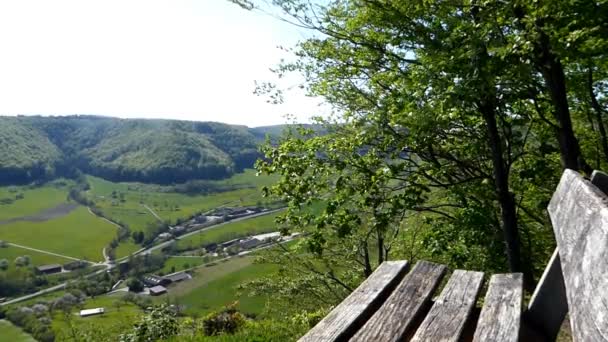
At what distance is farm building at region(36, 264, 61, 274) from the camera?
12750cm

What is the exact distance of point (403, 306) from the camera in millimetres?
2488

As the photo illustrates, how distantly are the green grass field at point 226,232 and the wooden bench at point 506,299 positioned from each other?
142036 millimetres

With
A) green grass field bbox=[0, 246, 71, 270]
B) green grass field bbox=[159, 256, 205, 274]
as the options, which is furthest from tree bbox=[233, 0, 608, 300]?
green grass field bbox=[0, 246, 71, 270]

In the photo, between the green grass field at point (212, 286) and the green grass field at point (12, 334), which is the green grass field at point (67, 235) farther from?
the green grass field at point (12, 334)

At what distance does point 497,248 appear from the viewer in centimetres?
849

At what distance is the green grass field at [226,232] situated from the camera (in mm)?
149262

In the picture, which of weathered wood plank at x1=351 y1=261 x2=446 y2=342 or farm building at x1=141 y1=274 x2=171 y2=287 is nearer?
weathered wood plank at x1=351 y1=261 x2=446 y2=342

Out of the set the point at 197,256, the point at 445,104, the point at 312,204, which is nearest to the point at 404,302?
the point at 445,104

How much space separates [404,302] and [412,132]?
15.2 feet

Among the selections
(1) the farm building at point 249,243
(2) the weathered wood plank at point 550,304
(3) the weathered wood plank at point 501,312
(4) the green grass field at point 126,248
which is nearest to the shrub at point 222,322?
(3) the weathered wood plank at point 501,312

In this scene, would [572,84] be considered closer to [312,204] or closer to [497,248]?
[497,248]

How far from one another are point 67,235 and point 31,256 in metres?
20.7

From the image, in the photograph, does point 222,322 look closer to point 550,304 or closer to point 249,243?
point 550,304

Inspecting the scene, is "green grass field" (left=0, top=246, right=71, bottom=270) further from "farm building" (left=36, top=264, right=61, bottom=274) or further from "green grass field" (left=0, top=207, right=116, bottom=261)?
"green grass field" (left=0, top=207, right=116, bottom=261)
